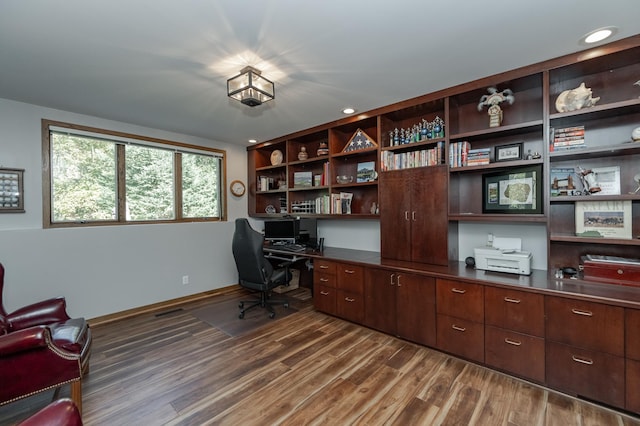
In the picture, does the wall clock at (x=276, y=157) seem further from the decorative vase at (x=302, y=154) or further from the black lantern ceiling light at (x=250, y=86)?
the black lantern ceiling light at (x=250, y=86)

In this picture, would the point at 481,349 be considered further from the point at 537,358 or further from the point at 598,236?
the point at 598,236

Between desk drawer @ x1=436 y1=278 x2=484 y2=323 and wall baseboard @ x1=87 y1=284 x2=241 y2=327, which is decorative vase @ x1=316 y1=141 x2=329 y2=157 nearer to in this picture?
desk drawer @ x1=436 y1=278 x2=484 y2=323

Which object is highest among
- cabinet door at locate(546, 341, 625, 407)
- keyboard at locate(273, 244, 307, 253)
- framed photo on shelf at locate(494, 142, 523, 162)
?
framed photo on shelf at locate(494, 142, 523, 162)

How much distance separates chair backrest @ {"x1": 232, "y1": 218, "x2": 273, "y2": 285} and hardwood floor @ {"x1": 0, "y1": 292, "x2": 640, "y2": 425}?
0.67 metres

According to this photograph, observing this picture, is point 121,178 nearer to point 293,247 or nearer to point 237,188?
point 237,188

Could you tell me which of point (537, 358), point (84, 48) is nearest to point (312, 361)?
point (537, 358)

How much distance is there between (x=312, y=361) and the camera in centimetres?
248

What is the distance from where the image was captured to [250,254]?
10.9 feet

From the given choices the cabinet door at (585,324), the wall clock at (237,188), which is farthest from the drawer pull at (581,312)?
the wall clock at (237,188)

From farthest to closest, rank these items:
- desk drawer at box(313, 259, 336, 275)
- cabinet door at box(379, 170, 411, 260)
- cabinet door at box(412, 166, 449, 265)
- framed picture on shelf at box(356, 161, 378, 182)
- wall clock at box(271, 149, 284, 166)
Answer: wall clock at box(271, 149, 284, 166) < framed picture on shelf at box(356, 161, 378, 182) < desk drawer at box(313, 259, 336, 275) < cabinet door at box(379, 170, 411, 260) < cabinet door at box(412, 166, 449, 265)

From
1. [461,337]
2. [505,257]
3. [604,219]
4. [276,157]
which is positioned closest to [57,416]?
[461,337]

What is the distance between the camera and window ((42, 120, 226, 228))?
3.20 metres

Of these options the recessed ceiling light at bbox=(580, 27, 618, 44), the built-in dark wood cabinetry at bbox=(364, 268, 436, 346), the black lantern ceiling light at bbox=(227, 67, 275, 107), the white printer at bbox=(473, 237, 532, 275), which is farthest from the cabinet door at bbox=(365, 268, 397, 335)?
the recessed ceiling light at bbox=(580, 27, 618, 44)

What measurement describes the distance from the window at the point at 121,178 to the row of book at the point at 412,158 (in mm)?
2862
